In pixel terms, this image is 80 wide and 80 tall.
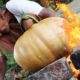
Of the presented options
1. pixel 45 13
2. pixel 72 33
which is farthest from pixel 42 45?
pixel 45 13

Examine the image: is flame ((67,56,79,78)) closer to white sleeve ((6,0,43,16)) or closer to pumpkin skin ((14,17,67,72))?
pumpkin skin ((14,17,67,72))

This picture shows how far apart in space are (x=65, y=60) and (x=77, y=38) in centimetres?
36

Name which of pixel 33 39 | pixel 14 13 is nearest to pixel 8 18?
pixel 14 13

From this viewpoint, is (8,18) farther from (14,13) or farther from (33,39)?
(33,39)

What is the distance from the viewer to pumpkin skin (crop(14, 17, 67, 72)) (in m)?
3.74

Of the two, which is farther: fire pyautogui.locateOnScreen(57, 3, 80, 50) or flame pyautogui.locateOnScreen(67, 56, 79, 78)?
fire pyautogui.locateOnScreen(57, 3, 80, 50)

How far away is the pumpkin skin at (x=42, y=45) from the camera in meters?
3.74

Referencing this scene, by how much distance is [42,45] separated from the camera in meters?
3.74

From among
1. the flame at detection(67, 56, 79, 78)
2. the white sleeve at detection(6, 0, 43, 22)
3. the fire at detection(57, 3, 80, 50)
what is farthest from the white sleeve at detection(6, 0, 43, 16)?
the flame at detection(67, 56, 79, 78)

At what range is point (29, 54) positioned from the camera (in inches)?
148

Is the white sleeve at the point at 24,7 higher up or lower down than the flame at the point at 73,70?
higher up

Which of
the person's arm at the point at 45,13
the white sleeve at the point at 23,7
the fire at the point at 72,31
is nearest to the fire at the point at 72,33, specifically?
the fire at the point at 72,31

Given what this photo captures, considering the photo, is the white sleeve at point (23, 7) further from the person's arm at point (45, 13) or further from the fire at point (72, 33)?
the fire at point (72, 33)

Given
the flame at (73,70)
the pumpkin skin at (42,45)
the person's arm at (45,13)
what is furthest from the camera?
the person's arm at (45,13)
